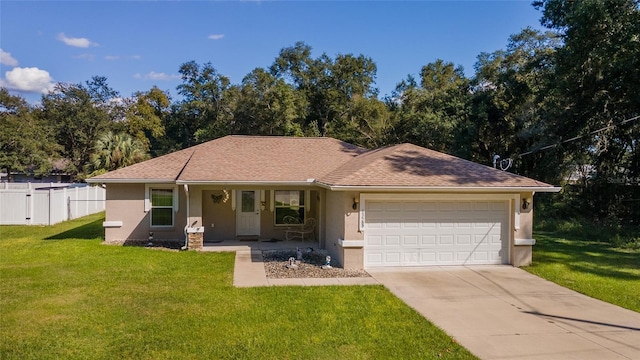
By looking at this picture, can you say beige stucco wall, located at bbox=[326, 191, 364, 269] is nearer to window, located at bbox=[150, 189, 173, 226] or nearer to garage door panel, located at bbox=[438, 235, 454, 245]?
garage door panel, located at bbox=[438, 235, 454, 245]

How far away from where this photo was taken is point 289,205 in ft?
53.1

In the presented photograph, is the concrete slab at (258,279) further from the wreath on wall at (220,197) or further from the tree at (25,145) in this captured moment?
the tree at (25,145)

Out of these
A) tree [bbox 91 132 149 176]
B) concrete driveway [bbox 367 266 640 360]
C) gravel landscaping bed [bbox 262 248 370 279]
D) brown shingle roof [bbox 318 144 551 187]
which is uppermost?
tree [bbox 91 132 149 176]

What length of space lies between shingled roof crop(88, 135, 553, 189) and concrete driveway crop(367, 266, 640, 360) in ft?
8.02

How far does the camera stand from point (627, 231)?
18.7 metres

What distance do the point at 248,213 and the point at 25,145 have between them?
3268 cm

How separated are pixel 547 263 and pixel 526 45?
18092 millimetres

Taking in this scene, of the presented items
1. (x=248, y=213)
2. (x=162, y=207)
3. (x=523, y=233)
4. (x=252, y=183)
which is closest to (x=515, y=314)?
(x=523, y=233)

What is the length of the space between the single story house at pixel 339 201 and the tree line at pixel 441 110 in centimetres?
834

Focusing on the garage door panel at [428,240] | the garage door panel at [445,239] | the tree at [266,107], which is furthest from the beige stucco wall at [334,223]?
the tree at [266,107]

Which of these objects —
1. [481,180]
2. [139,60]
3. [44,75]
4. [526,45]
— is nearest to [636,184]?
[526,45]

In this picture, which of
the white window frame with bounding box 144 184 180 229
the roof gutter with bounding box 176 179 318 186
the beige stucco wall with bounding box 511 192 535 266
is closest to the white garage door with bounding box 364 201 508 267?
the beige stucco wall with bounding box 511 192 535 266

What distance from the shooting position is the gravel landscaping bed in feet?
34.5

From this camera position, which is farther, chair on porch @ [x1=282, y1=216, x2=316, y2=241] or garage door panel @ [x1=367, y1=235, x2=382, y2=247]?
chair on porch @ [x1=282, y1=216, x2=316, y2=241]
